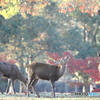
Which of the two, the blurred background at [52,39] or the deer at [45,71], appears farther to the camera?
the blurred background at [52,39]

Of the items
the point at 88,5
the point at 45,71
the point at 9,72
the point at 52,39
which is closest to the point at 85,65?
the point at 88,5

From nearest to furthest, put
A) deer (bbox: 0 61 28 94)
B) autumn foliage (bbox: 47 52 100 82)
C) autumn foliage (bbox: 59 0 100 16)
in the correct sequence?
deer (bbox: 0 61 28 94) → autumn foliage (bbox: 59 0 100 16) → autumn foliage (bbox: 47 52 100 82)

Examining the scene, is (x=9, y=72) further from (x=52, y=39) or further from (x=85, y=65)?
(x=52, y=39)

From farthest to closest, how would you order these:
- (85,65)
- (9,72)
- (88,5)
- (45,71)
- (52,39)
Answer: (52,39)
(85,65)
(88,5)
(9,72)
(45,71)

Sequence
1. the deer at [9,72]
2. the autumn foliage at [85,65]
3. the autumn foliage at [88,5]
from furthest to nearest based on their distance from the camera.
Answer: the autumn foliage at [85,65]
the autumn foliage at [88,5]
the deer at [9,72]

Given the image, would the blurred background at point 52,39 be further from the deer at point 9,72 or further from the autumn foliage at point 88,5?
the deer at point 9,72

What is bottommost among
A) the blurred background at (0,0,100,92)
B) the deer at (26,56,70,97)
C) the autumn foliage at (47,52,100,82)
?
the deer at (26,56,70,97)

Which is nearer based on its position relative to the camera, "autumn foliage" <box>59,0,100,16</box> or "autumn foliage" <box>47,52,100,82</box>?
"autumn foliage" <box>59,0,100,16</box>

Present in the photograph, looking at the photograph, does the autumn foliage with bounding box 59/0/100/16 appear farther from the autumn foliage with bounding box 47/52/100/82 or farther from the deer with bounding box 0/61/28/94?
the autumn foliage with bounding box 47/52/100/82

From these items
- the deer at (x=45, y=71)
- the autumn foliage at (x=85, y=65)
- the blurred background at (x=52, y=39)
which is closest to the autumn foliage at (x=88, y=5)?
the autumn foliage at (x=85, y=65)

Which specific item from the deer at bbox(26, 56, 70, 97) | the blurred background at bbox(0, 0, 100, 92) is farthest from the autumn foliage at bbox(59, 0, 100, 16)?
the blurred background at bbox(0, 0, 100, 92)

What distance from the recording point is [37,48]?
32.1 metres

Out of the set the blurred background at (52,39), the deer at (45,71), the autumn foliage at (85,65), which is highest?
the blurred background at (52,39)

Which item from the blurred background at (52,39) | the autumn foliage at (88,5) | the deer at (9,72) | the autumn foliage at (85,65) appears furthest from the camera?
the blurred background at (52,39)
